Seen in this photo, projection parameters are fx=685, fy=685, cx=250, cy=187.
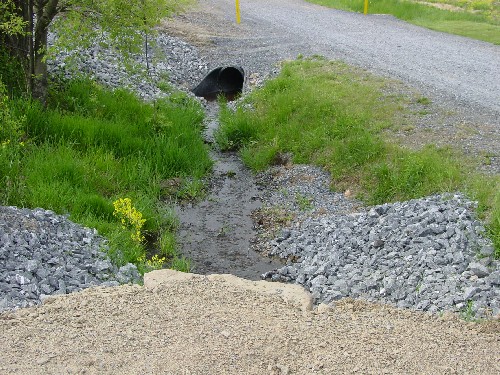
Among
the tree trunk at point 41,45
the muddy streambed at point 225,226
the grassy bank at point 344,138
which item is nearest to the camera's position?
the muddy streambed at point 225,226

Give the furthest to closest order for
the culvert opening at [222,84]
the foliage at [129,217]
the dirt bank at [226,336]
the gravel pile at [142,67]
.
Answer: the culvert opening at [222,84] → the gravel pile at [142,67] → the foliage at [129,217] → the dirt bank at [226,336]

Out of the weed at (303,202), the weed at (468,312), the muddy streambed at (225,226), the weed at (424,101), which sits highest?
the weed at (424,101)

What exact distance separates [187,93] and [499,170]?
7.69 metres

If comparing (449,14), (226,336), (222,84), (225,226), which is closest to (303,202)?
(225,226)

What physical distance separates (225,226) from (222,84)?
288 inches

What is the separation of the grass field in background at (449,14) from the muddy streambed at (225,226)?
30.7 ft

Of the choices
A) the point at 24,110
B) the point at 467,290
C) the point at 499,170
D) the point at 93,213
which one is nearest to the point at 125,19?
the point at 24,110

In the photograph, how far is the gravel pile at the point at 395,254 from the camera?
708 centimetres

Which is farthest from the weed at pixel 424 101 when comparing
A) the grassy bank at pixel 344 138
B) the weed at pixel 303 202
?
the weed at pixel 303 202

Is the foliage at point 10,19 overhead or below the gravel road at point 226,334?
overhead

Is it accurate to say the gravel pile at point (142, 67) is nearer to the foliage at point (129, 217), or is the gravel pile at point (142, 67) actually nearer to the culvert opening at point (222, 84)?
the culvert opening at point (222, 84)

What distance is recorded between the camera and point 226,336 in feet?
18.7

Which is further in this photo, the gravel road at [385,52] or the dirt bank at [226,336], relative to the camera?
the gravel road at [385,52]

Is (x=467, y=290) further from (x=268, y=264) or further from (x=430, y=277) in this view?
(x=268, y=264)
